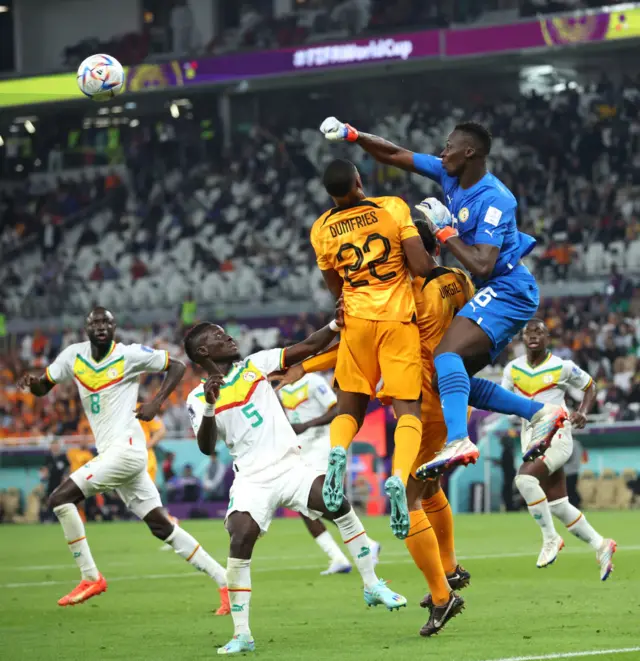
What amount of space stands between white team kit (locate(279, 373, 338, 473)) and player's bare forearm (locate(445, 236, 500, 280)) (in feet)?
24.5

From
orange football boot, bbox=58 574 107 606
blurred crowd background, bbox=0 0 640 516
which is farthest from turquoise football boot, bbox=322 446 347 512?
blurred crowd background, bbox=0 0 640 516

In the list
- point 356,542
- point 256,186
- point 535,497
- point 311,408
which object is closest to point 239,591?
point 356,542

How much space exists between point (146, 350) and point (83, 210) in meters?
24.4

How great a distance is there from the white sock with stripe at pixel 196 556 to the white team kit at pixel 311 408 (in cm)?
424

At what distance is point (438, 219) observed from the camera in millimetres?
8297

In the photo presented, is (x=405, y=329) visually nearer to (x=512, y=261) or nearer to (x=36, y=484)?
(x=512, y=261)

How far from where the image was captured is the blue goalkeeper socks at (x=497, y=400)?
858cm

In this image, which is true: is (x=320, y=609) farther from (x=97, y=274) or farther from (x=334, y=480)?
(x=97, y=274)

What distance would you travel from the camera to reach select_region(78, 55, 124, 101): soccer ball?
481 inches

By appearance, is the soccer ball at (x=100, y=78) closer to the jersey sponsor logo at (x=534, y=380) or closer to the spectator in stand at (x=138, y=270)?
the jersey sponsor logo at (x=534, y=380)

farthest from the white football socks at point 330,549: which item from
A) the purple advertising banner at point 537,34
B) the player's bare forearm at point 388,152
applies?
the purple advertising banner at point 537,34

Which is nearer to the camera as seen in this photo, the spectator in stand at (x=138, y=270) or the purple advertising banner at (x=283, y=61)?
the purple advertising banner at (x=283, y=61)

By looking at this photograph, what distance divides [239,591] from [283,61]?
2508cm

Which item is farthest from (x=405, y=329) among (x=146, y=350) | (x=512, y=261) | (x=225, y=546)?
(x=225, y=546)
